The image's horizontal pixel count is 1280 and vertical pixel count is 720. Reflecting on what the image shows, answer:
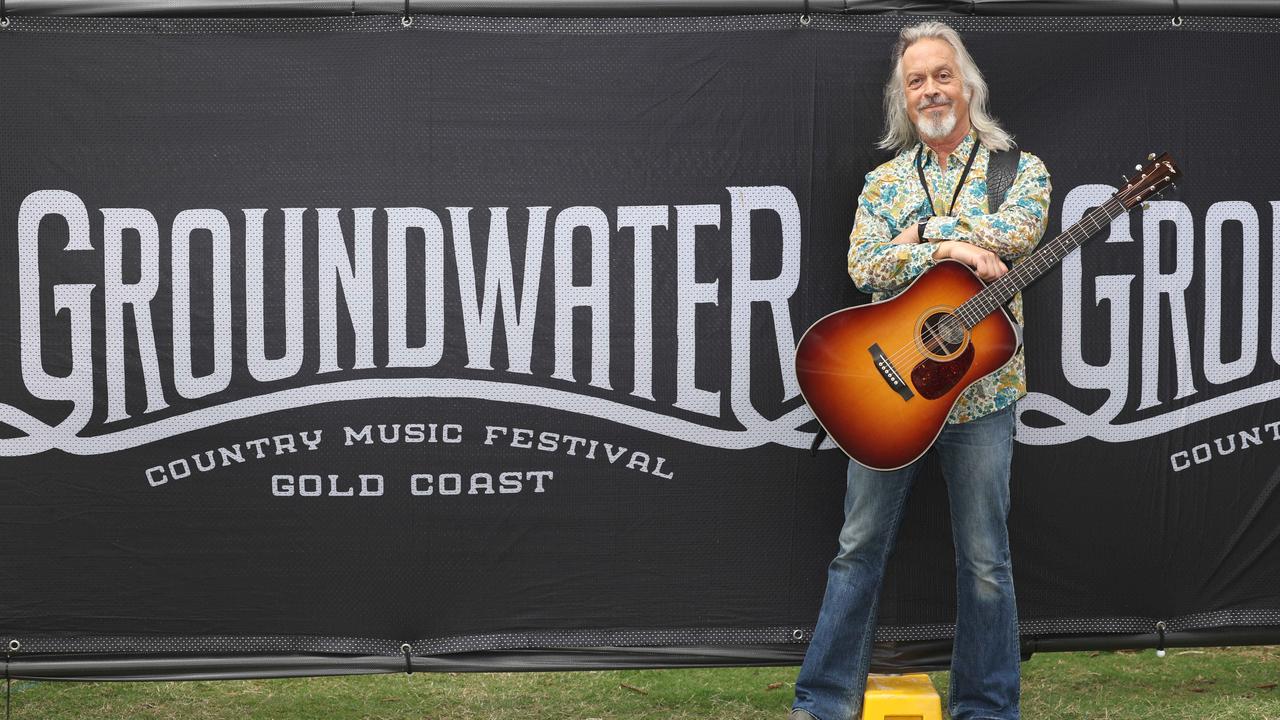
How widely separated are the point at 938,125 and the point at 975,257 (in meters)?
0.40

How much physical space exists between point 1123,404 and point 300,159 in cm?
252

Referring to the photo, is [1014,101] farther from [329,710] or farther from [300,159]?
[329,710]

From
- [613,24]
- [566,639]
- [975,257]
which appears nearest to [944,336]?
[975,257]

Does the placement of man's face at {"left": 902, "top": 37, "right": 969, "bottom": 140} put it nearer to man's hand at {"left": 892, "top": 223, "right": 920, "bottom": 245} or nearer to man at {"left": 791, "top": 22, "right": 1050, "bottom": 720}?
man at {"left": 791, "top": 22, "right": 1050, "bottom": 720}

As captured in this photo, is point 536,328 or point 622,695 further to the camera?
point 622,695

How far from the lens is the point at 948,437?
11.9ft

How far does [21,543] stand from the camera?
3922mm

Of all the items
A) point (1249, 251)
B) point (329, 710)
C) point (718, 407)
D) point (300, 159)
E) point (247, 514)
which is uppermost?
point (300, 159)

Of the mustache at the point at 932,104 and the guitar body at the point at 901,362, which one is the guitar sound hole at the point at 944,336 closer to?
the guitar body at the point at 901,362

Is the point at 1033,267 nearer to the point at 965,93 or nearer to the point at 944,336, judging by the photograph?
the point at 944,336

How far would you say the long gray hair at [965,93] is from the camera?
144 inches

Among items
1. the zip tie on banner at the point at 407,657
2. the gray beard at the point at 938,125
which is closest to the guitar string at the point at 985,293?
the gray beard at the point at 938,125

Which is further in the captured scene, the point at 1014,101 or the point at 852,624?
the point at 1014,101

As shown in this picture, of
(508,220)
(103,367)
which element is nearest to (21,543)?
(103,367)
